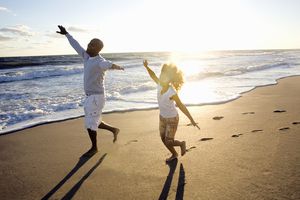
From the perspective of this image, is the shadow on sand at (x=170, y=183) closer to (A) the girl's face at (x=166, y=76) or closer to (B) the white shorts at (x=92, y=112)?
(A) the girl's face at (x=166, y=76)

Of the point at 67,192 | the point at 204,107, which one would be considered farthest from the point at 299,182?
the point at 204,107

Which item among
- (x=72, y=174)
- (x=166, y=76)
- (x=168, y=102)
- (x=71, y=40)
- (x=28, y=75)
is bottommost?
(x=28, y=75)

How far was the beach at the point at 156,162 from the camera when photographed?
Result: 3.36 meters

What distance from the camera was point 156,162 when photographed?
4270 millimetres

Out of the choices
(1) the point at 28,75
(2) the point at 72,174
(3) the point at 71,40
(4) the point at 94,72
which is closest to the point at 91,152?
(2) the point at 72,174

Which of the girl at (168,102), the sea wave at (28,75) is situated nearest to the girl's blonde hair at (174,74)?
the girl at (168,102)

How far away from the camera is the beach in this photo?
11.0 ft

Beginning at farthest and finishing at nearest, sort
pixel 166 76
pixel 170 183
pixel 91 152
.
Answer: pixel 91 152
pixel 166 76
pixel 170 183

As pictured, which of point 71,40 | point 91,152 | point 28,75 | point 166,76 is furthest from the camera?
→ point 28,75

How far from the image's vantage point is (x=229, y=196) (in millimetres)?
3127

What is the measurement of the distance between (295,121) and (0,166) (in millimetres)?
5093

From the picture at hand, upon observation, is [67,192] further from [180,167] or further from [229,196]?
[229,196]

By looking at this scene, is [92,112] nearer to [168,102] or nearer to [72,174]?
[72,174]

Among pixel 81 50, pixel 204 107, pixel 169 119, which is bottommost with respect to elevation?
pixel 204 107
